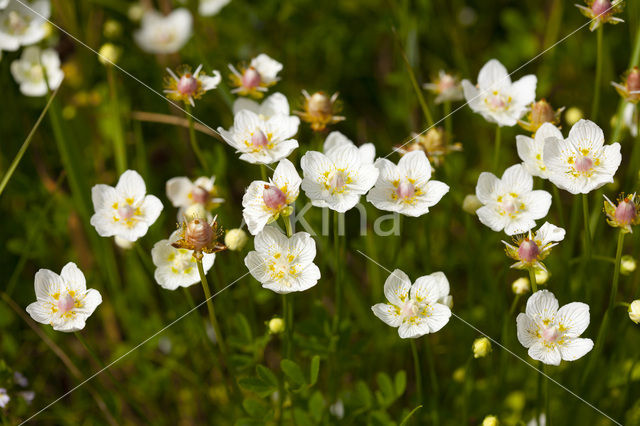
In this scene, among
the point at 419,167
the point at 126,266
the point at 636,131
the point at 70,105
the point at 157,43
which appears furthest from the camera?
the point at 157,43

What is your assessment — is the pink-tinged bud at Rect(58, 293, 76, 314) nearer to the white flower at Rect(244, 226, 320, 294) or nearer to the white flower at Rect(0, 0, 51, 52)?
the white flower at Rect(244, 226, 320, 294)

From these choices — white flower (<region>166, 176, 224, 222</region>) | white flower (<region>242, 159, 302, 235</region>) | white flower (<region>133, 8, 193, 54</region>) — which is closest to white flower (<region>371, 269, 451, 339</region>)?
white flower (<region>242, 159, 302, 235</region>)

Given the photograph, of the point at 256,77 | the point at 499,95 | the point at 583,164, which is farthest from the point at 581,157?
the point at 256,77

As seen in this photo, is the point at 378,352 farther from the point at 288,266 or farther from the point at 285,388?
the point at 288,266

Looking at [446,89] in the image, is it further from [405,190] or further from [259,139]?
[259,139]

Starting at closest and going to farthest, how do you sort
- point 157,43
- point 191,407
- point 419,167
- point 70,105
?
point 419,167, point 191,407, point 70,105, point 157,43

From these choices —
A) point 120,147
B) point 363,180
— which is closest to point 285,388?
point 363,180
